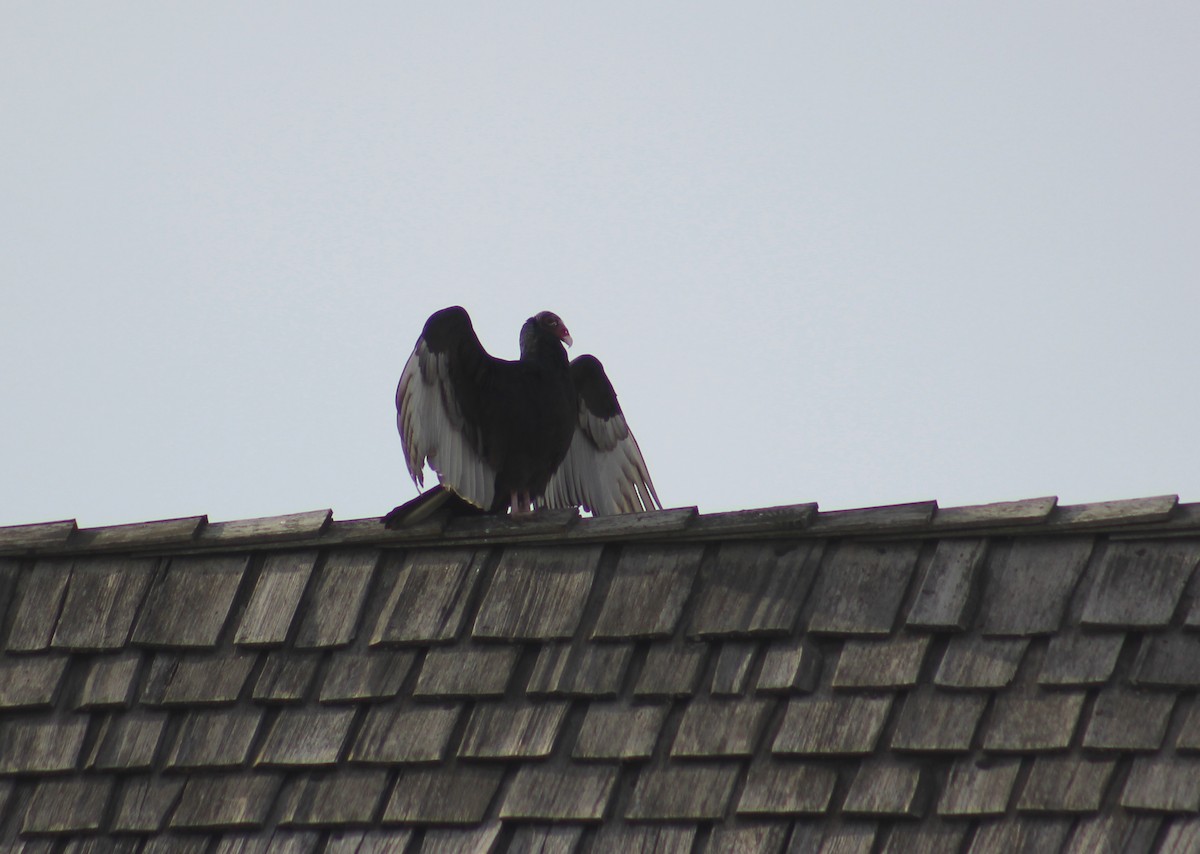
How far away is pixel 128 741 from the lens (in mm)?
4367

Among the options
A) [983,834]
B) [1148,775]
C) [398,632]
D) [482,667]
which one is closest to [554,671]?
[482,667]

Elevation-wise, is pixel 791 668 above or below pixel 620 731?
above

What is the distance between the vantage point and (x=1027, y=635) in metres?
3.62

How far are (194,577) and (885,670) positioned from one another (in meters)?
1.98

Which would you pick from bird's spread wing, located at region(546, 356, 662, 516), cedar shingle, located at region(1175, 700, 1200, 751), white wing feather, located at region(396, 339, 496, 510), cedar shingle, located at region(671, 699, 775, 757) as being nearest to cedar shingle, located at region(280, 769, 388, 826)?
cedar shingle, located at region(671, 699, 775, 757)

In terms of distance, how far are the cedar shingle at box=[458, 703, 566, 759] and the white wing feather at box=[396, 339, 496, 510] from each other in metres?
1.63

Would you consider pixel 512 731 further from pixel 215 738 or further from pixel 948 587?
pixel 948 587

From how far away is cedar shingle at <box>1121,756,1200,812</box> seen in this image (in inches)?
128

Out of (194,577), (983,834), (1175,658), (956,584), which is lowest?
(983,834)

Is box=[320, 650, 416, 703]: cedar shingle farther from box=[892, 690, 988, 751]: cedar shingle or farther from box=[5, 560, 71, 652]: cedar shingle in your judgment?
box=[892, 690, 988, 751]: cedar shingle

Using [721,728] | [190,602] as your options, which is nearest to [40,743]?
[190,602]

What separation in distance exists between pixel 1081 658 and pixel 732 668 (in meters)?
0.79

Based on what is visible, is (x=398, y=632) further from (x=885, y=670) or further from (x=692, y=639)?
(x=885, y=670)

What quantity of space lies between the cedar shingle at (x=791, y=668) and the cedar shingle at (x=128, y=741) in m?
1.63
